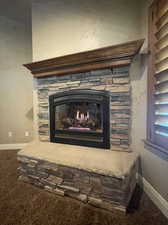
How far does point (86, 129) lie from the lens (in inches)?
85.4

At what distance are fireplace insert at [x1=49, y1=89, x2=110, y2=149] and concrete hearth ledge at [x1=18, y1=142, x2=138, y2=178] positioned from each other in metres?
0.18

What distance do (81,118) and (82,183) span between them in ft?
3.54

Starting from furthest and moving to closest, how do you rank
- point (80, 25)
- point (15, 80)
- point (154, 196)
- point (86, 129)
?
point (15, 80), point (86, 129), point (80, 25), point (154, 196)

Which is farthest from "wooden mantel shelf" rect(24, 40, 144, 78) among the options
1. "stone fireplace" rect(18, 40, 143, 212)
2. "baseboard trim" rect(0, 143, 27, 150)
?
"baseboard trim" rect(0, 143, 27, 150)

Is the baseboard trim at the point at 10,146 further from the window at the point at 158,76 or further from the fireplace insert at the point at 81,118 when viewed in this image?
the window at the point at 158,76

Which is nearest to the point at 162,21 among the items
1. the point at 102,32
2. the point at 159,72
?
the point at 159,72

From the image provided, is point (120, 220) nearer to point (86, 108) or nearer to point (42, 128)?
point (86, 108)

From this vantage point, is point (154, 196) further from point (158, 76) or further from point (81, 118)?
point (81, 118)

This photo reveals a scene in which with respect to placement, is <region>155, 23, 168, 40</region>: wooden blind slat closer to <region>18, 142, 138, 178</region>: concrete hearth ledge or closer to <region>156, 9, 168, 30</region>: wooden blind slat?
<region>156, 9, 168, 30</region>: wooden blind slat

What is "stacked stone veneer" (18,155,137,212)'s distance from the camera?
130cm

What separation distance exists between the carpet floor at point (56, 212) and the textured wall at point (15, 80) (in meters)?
1.80

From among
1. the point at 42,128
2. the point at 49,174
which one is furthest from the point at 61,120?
the point at 49,174

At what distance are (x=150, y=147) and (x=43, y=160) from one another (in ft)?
4.23

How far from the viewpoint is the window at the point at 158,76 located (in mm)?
1291
